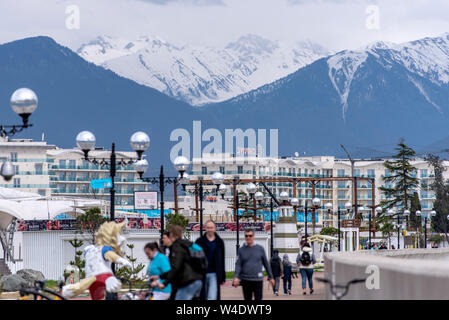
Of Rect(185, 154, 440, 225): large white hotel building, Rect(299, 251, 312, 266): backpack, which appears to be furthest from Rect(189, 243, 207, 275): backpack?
Rect(185, 154, 440, 225): large white hotel building

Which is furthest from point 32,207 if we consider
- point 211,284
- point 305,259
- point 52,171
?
point 52,171

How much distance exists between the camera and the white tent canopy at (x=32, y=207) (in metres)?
67.4

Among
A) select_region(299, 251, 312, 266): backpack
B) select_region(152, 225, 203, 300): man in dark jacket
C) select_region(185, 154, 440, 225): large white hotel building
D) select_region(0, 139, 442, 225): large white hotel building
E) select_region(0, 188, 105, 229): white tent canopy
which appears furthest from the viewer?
select_region(185, 154, 440, 225): large white hotel building

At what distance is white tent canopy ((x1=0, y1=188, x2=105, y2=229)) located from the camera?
67375 mm

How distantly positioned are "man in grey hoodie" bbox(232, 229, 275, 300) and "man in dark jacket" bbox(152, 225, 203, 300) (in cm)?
265

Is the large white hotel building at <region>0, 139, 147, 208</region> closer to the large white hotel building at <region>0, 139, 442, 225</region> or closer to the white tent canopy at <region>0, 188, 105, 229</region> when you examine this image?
the large white hotel building at <region>0, 139, 442, 225</region>

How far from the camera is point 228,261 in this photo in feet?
194

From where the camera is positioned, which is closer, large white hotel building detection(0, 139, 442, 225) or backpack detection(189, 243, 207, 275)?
backpack detection(189, 243, 207, 275)

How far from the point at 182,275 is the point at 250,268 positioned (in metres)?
3.03

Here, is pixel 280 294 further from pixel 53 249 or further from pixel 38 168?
pixel 38 168

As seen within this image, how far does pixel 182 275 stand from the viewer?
51.9 feet
